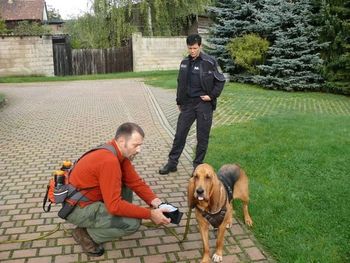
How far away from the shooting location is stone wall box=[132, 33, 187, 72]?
87.8 feet

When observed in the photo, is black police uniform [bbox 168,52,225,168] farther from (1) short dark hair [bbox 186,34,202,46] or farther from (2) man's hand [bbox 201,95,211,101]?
(1) short dark hair [bbox 186,34,202,46]

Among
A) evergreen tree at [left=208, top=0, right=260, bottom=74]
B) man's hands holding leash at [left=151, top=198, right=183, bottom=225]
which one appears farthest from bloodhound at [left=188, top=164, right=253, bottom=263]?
evergreen tree at [left=208, top=0, right=260, bottom=74]

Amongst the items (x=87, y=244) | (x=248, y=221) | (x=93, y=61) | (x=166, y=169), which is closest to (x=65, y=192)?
(x=87, y=244)

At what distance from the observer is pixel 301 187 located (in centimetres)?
606

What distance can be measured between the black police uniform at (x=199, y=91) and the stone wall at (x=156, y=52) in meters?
20.5

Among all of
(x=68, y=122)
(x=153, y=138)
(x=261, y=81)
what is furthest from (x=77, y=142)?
(x=261, y=81)

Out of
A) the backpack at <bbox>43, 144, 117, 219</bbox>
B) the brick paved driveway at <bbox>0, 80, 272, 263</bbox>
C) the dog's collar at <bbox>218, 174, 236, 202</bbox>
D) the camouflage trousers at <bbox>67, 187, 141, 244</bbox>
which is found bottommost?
the brick paved driveway at <bbox>0, 80, 272, 263</bbox>

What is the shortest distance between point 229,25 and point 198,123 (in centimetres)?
1416

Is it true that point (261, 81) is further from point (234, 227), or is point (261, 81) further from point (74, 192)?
point (74, 192)

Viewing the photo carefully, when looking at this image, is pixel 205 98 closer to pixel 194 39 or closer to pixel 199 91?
pixel 199 91

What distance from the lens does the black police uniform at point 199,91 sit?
6.31 m

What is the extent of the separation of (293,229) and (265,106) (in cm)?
907

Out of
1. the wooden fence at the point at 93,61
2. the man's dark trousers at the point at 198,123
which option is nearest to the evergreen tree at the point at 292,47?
the wooden fence at the point at 93,61

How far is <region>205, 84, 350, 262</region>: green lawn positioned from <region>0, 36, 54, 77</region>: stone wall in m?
17.2
